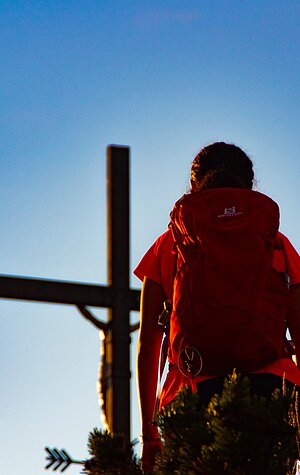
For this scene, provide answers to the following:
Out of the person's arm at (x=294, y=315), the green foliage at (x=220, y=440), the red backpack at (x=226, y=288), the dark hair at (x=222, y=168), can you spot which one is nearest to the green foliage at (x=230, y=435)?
the green foliage at (x=220, y=440)

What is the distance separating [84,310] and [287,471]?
4.89 meters

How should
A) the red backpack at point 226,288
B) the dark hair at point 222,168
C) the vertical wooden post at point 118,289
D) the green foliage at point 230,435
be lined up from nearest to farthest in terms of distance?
the green foliage at point 230,435
the red backpack at point 226,288
the dark hair at point 222,168
the vertical wooden post at point 118,289

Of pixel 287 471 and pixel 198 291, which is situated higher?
pixel 198 291

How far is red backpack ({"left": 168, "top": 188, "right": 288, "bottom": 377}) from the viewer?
4.98 meters

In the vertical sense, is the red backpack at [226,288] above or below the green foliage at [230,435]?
above

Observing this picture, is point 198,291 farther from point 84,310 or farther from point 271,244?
point 84,310

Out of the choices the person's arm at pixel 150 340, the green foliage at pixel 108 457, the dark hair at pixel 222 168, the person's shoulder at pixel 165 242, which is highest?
the dark hair at pixel 222 168

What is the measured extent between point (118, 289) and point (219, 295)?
13.2 ft

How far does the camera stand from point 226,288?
5012 millimetres

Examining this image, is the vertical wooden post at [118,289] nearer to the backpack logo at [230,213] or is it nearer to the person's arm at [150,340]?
the person's arm at [150,340]

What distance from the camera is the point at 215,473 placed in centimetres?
402

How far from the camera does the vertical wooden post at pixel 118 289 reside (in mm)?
8664

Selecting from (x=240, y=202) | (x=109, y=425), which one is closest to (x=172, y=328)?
(x=240, y=202)

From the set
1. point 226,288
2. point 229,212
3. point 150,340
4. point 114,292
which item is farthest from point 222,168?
point 114,292
